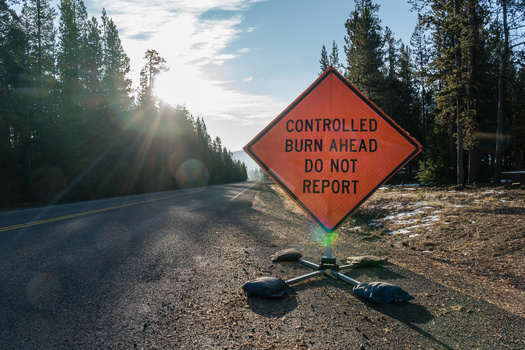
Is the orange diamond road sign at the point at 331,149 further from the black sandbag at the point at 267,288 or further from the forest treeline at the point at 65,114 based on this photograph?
the forest treeline at the point at 65,114

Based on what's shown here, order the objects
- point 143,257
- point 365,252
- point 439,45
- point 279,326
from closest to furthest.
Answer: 1. point 279,326
2. point 143,257
3. point 365,252
4. point 439,45

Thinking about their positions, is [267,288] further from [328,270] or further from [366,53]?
[366,53]

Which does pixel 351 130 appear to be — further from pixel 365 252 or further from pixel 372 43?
pixel 372 43

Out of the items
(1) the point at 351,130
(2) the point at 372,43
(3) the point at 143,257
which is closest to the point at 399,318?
(1) the point at 351,130

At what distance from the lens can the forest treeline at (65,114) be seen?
83.7 feet

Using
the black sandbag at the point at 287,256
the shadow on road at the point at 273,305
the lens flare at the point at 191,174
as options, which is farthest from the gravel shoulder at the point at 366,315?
the lens flare at the point at 191,174

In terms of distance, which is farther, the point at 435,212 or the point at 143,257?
the point at 435,212

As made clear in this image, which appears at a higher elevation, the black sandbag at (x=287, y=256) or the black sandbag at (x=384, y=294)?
the black sandbag at (x=384, y=294)

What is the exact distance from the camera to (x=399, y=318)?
2350 millimetres

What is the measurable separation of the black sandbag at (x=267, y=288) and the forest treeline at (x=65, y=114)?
25.2m

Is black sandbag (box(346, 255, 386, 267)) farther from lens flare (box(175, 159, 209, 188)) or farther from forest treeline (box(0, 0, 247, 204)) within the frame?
lens flare (box(175, 159, 209, 188))

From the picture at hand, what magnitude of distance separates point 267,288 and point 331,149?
1.75m

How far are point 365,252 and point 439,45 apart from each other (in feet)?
88.6

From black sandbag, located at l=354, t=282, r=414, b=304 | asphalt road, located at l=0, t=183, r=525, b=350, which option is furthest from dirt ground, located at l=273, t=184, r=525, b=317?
black sandbag, located at l=354, t=282, r=414, b=304
